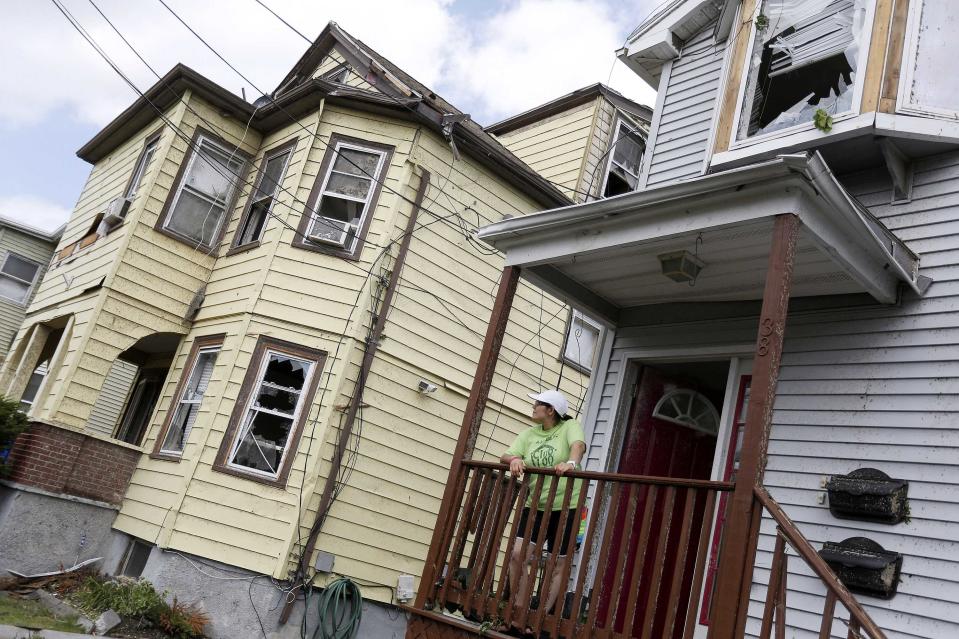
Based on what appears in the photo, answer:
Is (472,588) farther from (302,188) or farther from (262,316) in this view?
(302,188)

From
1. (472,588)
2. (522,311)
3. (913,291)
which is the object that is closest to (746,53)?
(913,291)

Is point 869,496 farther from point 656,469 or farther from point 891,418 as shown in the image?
point 656,469

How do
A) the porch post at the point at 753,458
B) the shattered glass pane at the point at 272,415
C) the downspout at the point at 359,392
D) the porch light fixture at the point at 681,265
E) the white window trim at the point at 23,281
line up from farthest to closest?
1. the white window trim at the point at 23,281
2. the shattered glass pane at the point at 272,415
3. the downspout at the point at 359,392
4. the porch light fixture at the point at 681,265
5. the porch post at the point at 753,458

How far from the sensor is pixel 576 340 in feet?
42.2

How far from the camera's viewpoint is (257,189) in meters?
12.0

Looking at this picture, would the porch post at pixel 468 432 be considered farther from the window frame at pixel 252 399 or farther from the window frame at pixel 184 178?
the window frame at pixel 184 178

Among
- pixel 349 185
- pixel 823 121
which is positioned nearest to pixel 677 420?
pixel 823 121

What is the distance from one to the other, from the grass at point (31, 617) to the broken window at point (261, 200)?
212 inches

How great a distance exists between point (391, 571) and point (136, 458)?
401cm

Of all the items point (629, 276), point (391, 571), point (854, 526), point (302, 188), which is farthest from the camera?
point (302, 188)

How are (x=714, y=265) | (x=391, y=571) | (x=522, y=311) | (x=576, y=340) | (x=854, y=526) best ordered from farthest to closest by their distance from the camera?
1. (x=576, y=340)
2. (x=522, y=311)
3. (x=391, y=571)
4. (x=714, y=265)
5. (x=854, y=526)

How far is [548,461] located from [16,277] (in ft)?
75.2

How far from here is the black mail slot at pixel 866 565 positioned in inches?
182

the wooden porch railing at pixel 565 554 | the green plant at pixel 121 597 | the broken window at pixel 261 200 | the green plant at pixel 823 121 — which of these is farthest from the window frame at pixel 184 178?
the green plant at pixel 823 121
